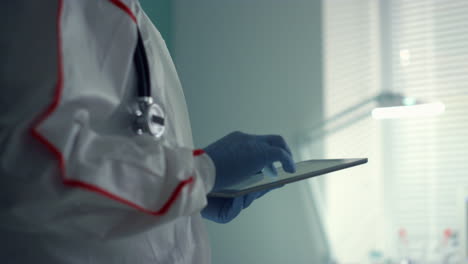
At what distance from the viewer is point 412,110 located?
1.72 meters

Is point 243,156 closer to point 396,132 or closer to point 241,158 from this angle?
point 241,158

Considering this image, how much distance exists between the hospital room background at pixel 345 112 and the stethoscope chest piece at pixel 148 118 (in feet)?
4.67

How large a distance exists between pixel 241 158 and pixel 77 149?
26cm

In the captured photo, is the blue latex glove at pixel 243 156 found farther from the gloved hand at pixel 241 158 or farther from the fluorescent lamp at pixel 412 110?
the fluorescent lamp at pixel 412 110

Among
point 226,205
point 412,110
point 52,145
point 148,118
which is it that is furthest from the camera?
point 412,110

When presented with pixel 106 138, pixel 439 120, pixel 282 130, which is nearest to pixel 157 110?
pixel 106 138

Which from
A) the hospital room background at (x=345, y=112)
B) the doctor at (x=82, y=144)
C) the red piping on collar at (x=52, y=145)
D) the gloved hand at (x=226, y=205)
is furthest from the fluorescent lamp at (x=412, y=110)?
the red piping on collar at (x=52, y=145)

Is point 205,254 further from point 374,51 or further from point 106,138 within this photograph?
point 374,51

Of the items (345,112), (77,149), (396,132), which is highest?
(77,149)

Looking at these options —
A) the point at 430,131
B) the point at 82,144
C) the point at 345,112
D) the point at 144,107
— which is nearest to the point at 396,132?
the point at 430,131

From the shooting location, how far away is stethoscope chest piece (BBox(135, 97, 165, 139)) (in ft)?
1.59

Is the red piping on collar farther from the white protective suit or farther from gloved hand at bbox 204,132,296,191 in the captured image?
gloved hand at bbox 204,132,296,191

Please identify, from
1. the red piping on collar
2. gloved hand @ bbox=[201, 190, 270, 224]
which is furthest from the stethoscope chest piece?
gloved hand @ bbox=[201, 190, 270, 224]

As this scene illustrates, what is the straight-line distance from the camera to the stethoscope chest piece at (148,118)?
1.59 feet
